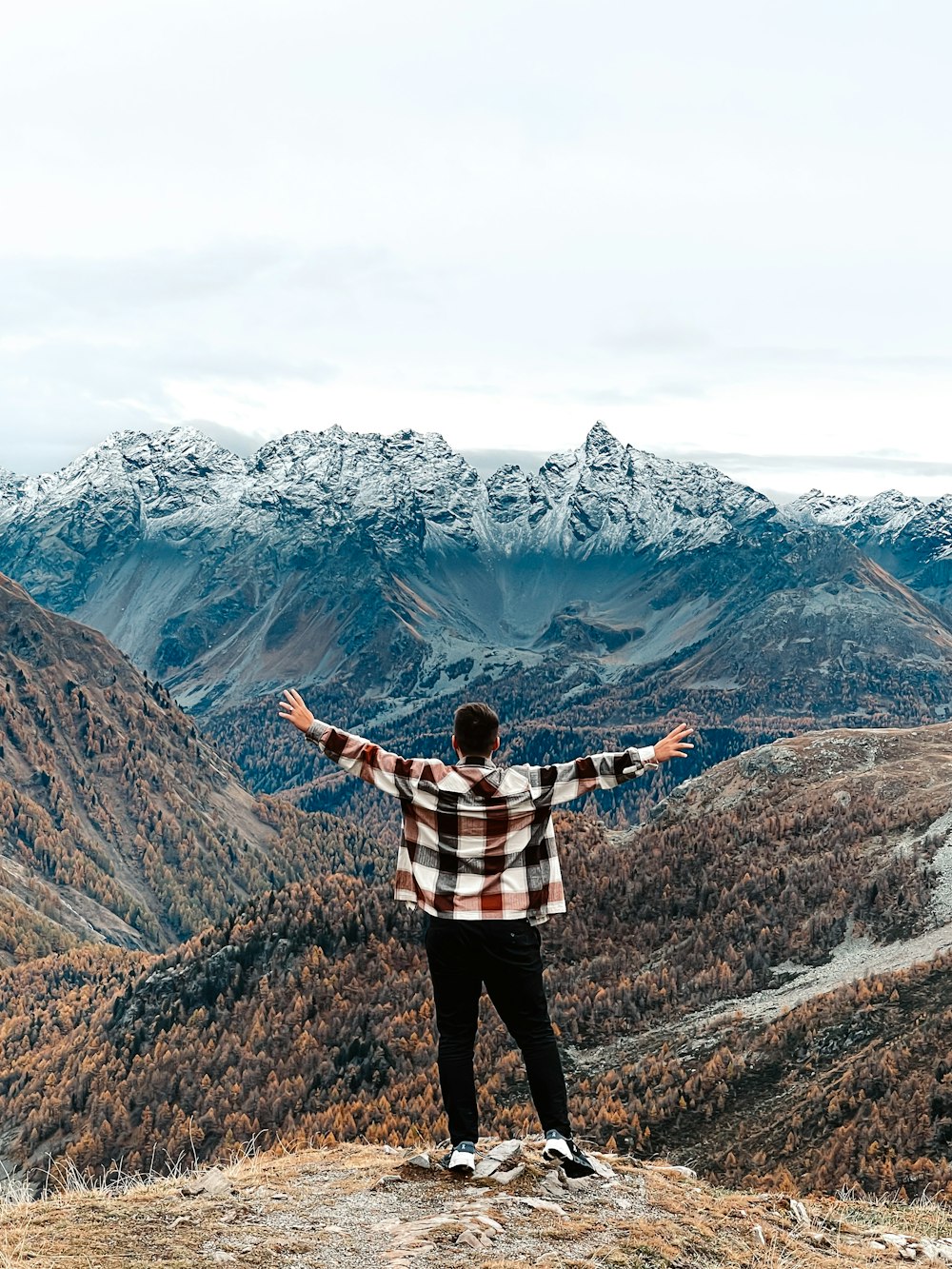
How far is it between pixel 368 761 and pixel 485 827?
1619 mm

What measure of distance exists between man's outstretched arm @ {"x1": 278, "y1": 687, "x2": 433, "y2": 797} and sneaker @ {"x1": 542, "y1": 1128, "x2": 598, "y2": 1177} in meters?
4.69

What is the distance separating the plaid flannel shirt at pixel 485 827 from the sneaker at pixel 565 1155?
284cm

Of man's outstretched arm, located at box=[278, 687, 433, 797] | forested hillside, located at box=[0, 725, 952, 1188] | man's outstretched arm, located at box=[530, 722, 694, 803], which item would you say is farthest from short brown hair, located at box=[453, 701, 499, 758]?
forested hillside, located at box=[0, 725, 952, 1188]

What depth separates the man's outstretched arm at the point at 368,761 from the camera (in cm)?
1166

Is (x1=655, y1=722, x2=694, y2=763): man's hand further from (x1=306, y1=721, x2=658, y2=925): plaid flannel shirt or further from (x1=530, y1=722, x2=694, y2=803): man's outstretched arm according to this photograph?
(x1=306, y1=721, x2=658, y2=925): plaid flannel shirt

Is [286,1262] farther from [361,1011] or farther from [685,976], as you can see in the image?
[361,1011]

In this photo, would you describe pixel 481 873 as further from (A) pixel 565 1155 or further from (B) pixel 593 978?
(B) pixel 593 978

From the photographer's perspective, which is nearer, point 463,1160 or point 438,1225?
point 438,1225

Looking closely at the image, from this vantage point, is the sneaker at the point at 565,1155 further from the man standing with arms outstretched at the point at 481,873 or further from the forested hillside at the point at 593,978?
the forested hillside at the point at 593,978

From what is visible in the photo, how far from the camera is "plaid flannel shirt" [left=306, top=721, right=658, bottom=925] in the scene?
1146 cm

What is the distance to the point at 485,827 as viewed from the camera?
1159 cm

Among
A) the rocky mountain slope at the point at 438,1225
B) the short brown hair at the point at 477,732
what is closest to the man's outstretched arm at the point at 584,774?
the short brown hair at the point at 477,732

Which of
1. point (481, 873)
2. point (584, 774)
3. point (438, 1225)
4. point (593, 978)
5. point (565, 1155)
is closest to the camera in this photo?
point (438, 1225)

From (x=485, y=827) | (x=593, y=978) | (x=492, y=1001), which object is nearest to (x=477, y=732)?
(x=485, y=827)
